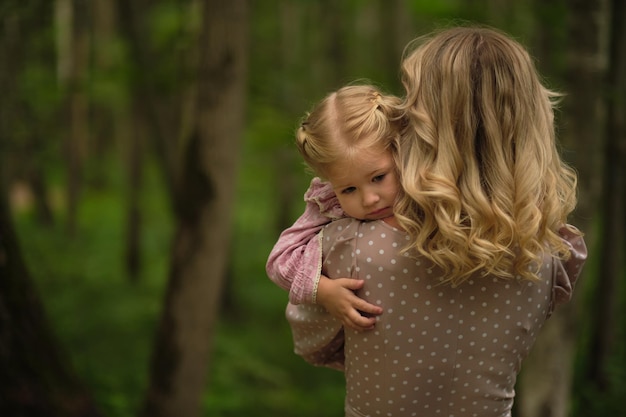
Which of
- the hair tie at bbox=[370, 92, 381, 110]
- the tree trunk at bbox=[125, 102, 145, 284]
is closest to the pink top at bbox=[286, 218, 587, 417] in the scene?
the hair tie at bbox=[370, 92, 381, 110]

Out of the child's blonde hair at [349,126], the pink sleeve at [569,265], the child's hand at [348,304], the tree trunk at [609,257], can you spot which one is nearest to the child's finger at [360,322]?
the child's hand at [348,304]

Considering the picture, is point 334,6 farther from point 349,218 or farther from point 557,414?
point 349,218

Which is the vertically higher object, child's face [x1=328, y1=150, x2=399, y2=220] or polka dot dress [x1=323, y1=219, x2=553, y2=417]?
child's face [x1=328, y1=150, x2=399, y2=220]

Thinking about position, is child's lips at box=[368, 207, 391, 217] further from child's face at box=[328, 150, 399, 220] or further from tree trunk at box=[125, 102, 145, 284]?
tree trunk at box=[125, 102, 145, 284]

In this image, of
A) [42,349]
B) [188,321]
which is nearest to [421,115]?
[42,349]

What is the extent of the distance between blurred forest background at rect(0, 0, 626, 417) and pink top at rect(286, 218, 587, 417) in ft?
3.67

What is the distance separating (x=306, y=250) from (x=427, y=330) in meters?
0.38

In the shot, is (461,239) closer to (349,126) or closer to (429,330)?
(429,330)

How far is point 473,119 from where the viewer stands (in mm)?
1953

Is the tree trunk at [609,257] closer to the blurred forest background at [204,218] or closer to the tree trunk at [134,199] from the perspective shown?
the blurred forest background at [204,218]

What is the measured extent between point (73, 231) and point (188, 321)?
1088 centimetres

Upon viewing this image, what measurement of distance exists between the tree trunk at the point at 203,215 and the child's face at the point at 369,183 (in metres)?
4.12

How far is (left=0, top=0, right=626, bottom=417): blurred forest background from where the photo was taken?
17.5 ft

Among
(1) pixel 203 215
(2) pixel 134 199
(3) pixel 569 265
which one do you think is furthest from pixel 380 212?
(2) pixel 134 199
